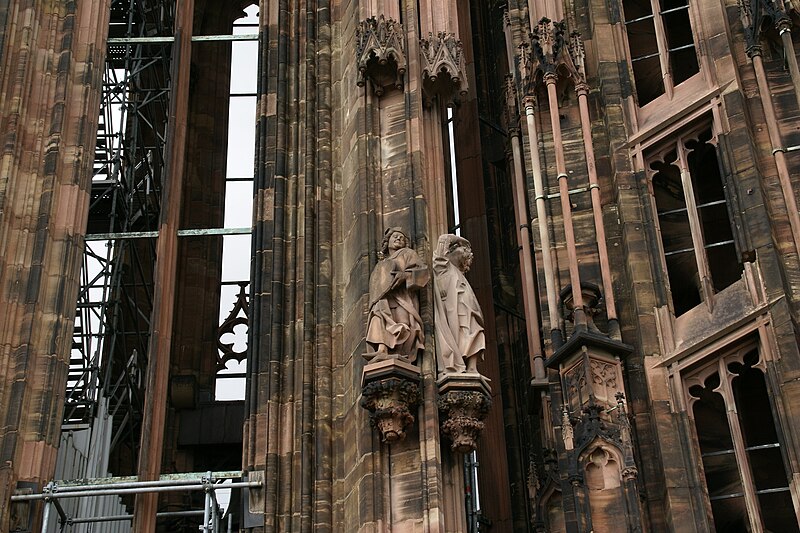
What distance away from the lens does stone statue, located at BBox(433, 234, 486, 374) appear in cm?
1488

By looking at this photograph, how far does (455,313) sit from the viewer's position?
49.7 ft

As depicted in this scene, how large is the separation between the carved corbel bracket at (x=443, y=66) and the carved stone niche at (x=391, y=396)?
3246mm

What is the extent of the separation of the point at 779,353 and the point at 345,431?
377 centimetres

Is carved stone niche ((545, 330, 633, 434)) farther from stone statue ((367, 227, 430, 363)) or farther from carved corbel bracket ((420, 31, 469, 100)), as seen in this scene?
carved corbel bracket ((420, 31, 469, 100))

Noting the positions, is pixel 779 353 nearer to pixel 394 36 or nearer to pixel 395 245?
pixel 395 245

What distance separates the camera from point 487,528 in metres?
17.4

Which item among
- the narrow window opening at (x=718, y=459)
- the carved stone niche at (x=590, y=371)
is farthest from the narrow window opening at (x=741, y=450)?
the carved stone niche at (x=590, y=371)

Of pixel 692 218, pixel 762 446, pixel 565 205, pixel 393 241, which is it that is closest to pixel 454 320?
pixel 393 241

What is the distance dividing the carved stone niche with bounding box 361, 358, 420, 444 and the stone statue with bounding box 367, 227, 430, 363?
15cm

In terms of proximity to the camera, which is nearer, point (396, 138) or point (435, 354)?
point (435, 354)

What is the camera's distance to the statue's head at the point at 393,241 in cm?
1538

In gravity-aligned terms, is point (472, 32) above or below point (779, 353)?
above

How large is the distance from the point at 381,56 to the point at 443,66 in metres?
0.59

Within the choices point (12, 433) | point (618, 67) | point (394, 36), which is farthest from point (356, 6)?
point (12, 433)
